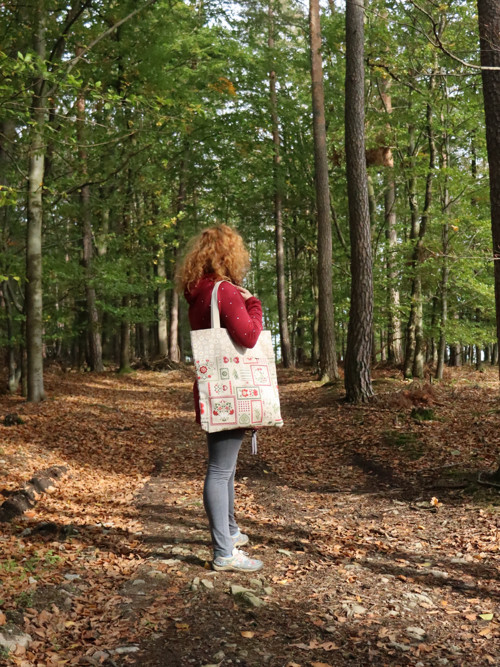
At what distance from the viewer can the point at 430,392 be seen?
417 inches

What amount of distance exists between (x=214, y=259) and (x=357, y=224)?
26.8 ft

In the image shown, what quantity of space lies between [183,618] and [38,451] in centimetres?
512

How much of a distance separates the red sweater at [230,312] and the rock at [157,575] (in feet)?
3.87

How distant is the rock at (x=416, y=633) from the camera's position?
10.3ft

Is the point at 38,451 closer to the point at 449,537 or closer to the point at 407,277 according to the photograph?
the point at 449,537

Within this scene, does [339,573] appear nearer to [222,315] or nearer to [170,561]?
[170,561]

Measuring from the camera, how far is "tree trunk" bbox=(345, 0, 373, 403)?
11.1m

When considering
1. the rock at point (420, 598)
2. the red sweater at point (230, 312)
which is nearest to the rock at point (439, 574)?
the rock at point (420, 598)

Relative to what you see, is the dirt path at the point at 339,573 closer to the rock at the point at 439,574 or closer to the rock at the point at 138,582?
the rock at the point at 439,574

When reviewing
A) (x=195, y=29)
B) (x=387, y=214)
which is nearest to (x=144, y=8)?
(x=195, y=29)

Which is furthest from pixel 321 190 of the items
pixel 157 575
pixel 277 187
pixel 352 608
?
pixel 352 608

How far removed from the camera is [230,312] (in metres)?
3.77

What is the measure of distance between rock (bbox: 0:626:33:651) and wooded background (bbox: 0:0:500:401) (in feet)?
16.3

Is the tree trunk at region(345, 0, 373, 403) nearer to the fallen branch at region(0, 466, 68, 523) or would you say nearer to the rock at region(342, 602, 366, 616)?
the fallen branch at region(0, 466, 68, 523)
